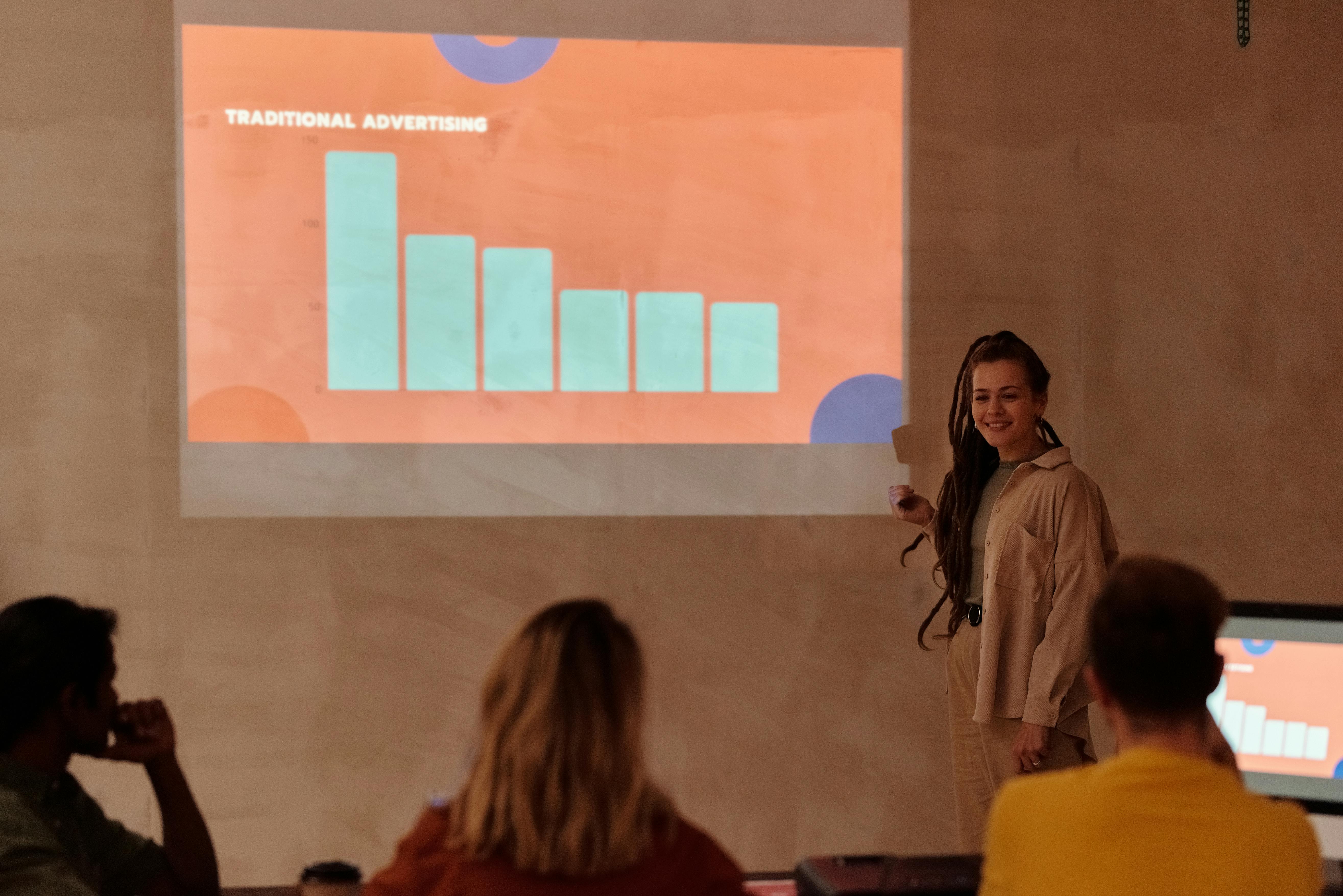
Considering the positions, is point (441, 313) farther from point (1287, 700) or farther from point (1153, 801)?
point (1153, 801)

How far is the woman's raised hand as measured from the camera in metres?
2.83

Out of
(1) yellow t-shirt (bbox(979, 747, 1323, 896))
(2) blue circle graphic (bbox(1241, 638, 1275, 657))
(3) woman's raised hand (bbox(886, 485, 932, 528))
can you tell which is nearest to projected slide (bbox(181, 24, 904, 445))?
(3) woman's raised hand (bbox(886, 485, 932, 528))

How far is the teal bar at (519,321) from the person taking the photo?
3.35 m

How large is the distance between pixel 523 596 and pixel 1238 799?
7.98ft

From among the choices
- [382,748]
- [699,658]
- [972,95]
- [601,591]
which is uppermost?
[972,95]

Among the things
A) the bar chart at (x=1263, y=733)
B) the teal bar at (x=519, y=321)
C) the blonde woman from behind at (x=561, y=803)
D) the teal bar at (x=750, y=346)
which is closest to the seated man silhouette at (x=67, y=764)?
the blonde woman from behind at (x=561, y=803)

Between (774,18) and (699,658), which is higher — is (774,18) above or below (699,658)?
above

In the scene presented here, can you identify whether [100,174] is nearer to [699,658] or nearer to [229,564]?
[229,564]

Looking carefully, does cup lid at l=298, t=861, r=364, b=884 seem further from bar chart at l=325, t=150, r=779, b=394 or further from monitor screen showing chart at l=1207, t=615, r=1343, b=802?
bar chart at l=325, t=150, r=779, b=394

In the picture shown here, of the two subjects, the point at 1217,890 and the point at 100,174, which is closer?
the point at 1217,890

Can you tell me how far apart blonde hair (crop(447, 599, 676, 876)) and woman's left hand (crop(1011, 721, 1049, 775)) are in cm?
135

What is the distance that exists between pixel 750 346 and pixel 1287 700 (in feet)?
6.35

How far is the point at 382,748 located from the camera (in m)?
3.31

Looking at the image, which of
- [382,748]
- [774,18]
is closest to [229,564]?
[382,748]
